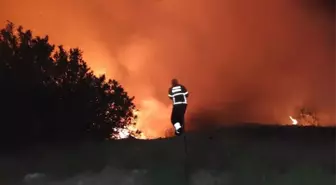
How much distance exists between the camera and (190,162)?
14.3 metres

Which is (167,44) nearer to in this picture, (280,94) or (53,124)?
(280,94)

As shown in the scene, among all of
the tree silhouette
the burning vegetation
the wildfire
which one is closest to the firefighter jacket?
the tree silhouette

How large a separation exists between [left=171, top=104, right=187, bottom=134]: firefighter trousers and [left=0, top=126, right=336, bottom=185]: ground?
2.95 feet

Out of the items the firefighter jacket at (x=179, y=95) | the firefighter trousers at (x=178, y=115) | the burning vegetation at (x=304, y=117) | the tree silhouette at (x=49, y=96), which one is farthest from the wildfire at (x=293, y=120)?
the firefighter jacket at (x=179, y=95)

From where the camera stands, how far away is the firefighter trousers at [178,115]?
55.3 ft

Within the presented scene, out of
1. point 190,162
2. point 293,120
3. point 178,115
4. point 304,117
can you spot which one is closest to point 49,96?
point 178,115

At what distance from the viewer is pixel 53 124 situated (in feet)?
63.8

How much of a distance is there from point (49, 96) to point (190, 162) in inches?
276

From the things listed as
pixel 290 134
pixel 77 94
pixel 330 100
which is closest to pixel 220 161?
pixel 290 134

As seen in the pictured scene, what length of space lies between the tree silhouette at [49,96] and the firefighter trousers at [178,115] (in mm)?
3872

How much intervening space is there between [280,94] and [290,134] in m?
18.8

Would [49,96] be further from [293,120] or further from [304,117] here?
[304,117]

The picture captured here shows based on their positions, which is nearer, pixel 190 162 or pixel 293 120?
pixel 190 162

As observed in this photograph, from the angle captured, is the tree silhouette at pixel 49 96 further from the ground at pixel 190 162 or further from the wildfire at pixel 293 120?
the wildfire at pixel 293 120
